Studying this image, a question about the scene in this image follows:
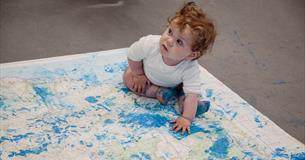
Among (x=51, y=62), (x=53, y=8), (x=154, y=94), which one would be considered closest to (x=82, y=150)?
(x=154, y=94)

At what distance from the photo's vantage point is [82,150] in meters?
1.13

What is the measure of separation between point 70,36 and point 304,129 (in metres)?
1.17

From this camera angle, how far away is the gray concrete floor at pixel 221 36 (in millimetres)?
1696

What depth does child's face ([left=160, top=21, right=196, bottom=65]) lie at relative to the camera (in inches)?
47.8

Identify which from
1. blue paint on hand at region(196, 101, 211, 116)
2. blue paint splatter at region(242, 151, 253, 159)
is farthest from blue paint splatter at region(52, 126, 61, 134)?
blue paint splatter at region(242, 151, 253, 159)

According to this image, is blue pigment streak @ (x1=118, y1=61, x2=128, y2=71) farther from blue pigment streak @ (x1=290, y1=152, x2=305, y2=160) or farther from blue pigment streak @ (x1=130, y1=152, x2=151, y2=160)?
blue pigment streak @ (x1=290, y1=152, x2=305, y2=160)

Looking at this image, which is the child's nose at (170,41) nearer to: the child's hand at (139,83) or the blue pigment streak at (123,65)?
the child's hand at (139,83)

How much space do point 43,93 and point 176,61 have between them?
0.47 metres

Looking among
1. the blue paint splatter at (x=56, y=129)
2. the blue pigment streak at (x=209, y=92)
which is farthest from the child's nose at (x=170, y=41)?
the blue paint splatter at (x=56, y=129)

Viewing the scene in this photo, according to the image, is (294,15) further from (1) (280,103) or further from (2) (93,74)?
(2) (93,74)

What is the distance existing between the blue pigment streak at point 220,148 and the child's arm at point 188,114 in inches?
3.8

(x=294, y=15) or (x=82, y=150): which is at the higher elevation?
Result: (x=294, y=15)

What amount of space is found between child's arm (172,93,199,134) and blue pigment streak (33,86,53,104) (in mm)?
438

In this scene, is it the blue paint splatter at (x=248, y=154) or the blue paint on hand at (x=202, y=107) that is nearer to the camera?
the blue paint splatter at (x=248, y=154)
